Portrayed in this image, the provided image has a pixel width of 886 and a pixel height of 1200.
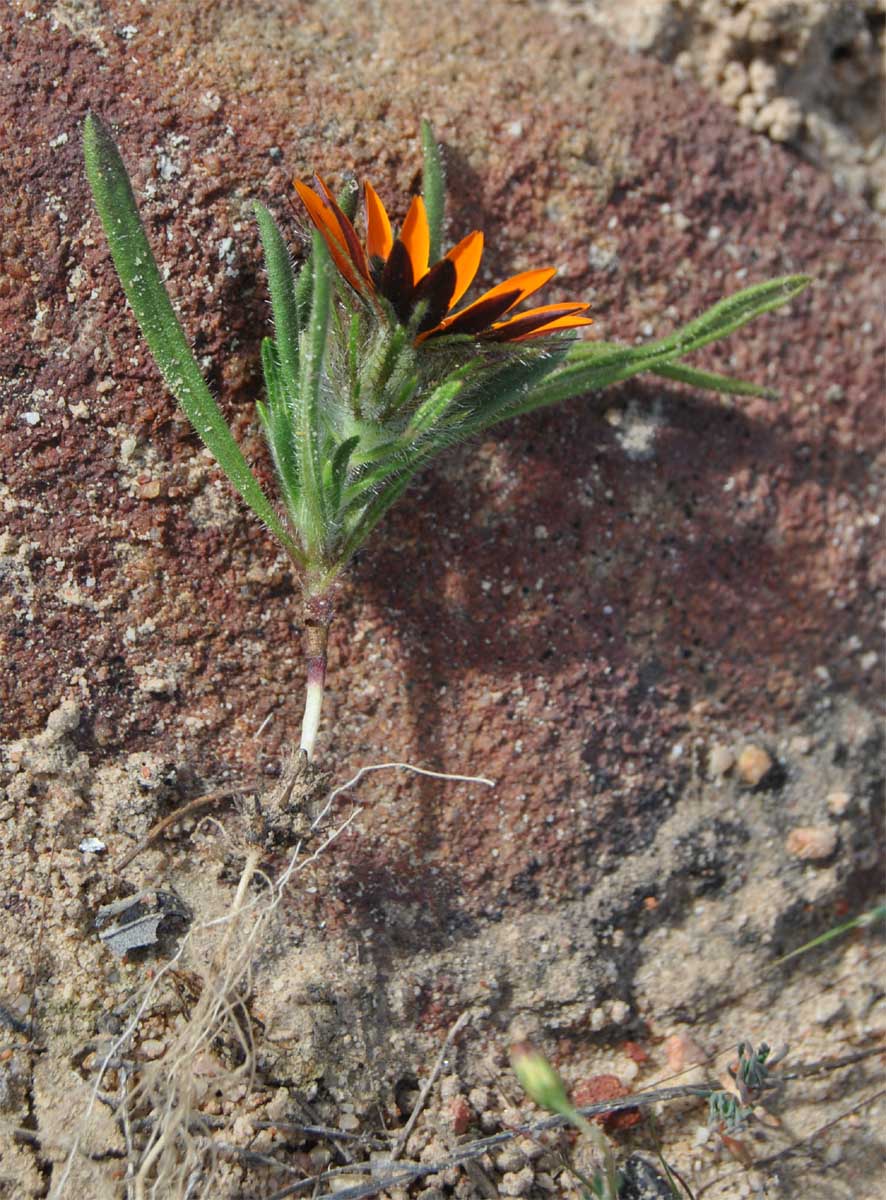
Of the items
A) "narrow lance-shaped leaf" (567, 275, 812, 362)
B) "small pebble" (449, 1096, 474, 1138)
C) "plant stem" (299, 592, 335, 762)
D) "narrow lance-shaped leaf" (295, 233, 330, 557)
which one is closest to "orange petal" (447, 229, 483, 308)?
"narrow lance-shaped leaf" (295, 233, 330, 557)

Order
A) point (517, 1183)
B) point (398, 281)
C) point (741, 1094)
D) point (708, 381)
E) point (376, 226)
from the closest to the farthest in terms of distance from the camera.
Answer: point (398, 281) < point (376, 226) < point (517, 1183) < point (741, 1094) < point (708, 381)

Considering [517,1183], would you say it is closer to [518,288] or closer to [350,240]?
[518,288]

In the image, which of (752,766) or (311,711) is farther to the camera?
(752,766)

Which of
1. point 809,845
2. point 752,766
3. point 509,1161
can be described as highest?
point 752,766

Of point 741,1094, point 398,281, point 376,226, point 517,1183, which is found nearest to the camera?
point 398,281

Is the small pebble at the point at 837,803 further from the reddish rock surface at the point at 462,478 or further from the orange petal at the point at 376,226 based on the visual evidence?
the orange petal at the point at 376,226

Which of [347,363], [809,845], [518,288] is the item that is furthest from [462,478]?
[809,845]

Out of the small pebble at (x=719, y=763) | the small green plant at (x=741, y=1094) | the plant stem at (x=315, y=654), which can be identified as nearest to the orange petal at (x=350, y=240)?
the plant stem at (x=315, y=654)

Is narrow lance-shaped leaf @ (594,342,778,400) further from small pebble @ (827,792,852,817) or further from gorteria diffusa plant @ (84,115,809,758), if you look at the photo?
small pebble @ (827,792,852,817)
